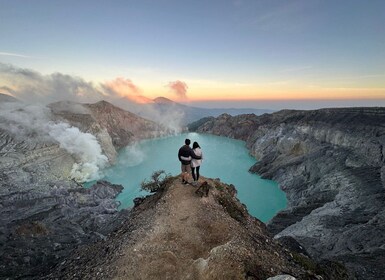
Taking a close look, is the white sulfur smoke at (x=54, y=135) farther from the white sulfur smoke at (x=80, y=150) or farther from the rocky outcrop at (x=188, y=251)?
the rocky outcrop at (x=188, y=251)

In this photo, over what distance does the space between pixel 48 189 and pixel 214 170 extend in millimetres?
39224

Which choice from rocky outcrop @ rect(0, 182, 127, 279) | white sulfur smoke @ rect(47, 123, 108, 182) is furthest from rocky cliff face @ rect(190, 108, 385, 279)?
white sulfur smoke @ rect(47, 123, 108, 182)

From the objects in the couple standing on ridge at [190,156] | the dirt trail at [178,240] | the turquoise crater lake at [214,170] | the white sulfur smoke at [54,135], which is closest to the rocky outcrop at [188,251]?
the dirt trail at [178,240]

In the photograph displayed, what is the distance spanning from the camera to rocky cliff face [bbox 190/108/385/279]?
24250 millimetres

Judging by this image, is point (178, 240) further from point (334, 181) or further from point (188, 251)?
point (334, 181)

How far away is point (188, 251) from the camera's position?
34.8 feet

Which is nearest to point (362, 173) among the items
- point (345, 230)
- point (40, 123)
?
point (345, 230)

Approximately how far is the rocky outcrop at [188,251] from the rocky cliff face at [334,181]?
969cm

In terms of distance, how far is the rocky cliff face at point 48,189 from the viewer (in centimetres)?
2342

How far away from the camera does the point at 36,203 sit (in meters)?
37.0

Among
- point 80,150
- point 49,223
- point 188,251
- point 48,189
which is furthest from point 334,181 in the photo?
point 80,150

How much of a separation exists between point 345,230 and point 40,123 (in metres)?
61.6

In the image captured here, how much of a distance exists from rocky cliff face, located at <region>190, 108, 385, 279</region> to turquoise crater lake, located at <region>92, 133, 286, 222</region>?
132 inches

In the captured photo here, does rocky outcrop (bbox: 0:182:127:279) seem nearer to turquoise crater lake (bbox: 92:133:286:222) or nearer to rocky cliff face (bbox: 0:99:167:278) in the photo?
rocky cliff face (bbox: 0:99:167:278)
